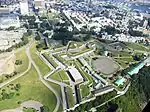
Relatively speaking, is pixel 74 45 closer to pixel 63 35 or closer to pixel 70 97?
pixel 63 35

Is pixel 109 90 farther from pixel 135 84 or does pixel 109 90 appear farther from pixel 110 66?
pixel 110 66

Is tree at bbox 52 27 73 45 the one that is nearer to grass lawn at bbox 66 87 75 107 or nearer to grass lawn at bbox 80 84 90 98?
grass lawn at bbox 80 84 90 98

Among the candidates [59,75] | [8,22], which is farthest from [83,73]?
[8,22]

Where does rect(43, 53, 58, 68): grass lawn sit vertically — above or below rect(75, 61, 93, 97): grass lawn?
above

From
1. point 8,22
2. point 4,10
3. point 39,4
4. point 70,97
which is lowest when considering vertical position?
point 70,97

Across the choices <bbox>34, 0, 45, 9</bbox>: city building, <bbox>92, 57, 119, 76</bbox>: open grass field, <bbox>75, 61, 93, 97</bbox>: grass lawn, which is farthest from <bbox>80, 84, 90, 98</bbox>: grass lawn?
<bbox>34, 0, 45, 9</bbox>: city building

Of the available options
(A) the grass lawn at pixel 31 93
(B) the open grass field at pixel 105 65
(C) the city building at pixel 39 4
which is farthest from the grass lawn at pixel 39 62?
(C) the city building at pixel 39 4

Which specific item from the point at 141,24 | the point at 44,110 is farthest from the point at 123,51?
the point at 44,110
